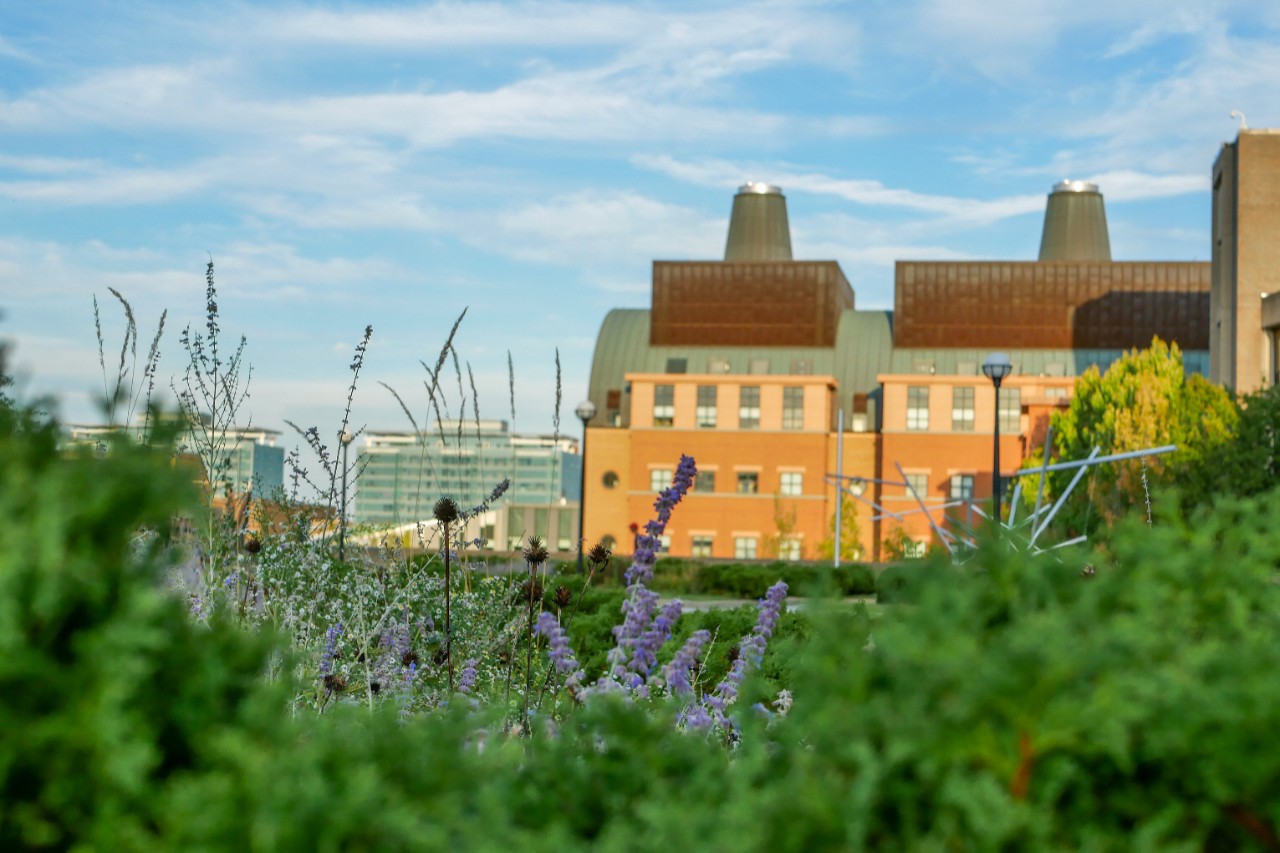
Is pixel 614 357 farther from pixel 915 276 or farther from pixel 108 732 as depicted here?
pixel 108 732

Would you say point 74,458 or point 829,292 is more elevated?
point 829,292

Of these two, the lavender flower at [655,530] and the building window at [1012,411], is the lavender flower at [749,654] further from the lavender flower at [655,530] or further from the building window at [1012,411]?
the building window at [1012,411]

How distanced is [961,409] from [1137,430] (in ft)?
74.2

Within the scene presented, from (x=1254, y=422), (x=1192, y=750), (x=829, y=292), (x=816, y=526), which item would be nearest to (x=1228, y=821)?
(x=1192, y=750)

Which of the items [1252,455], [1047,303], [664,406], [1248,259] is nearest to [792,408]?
[664,406]

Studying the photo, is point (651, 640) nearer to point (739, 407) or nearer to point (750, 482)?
point (750, 482)

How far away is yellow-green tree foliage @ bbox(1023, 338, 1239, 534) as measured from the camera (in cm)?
3316

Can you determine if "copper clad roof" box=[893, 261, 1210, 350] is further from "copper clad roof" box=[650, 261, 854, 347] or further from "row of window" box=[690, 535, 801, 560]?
"row of window" box=[690, 535, 801, 560]

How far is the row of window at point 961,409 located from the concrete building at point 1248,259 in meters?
17.9

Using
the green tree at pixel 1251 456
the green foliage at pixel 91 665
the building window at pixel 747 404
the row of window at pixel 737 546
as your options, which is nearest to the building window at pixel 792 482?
the row of window at pixel 737 546

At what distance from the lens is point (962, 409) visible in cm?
6219

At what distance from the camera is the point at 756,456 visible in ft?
208

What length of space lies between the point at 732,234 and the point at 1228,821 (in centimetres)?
8513

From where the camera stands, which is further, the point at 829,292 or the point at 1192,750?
the point at 829,292
